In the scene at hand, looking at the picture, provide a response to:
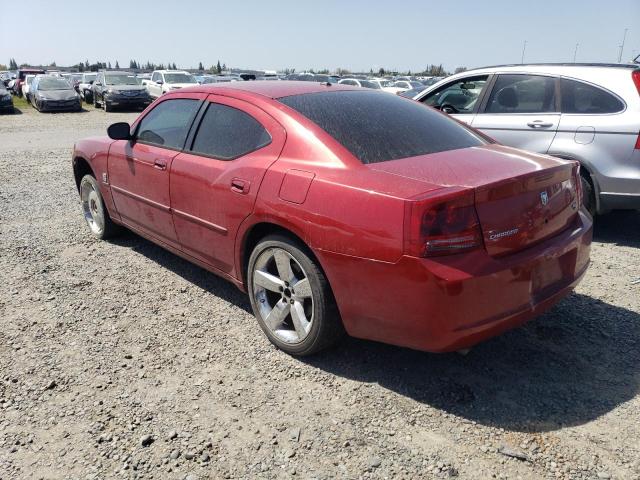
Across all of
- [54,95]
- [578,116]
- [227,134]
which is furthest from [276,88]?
[54,95]

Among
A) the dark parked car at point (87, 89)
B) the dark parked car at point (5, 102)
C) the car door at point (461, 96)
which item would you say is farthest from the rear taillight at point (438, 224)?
the dark parked car at point (87, 89)

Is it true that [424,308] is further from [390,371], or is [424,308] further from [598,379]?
[598,379]

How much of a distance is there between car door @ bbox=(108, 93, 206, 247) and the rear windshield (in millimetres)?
1039

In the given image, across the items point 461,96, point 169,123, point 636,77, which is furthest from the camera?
point 461,96

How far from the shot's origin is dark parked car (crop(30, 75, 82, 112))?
22.4 m

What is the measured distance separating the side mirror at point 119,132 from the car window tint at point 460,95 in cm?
373

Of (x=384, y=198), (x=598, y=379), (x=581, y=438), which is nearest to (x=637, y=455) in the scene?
(x=581, y=438)

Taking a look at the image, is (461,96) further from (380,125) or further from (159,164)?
(159,164)

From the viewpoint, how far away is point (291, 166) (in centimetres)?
301

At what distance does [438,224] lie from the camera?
242cm

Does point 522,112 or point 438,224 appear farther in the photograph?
point 522,112

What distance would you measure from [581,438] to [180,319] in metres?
2.58

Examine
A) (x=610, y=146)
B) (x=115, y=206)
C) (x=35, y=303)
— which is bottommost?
(x=35, y=303)

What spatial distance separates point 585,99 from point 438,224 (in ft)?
12.1
